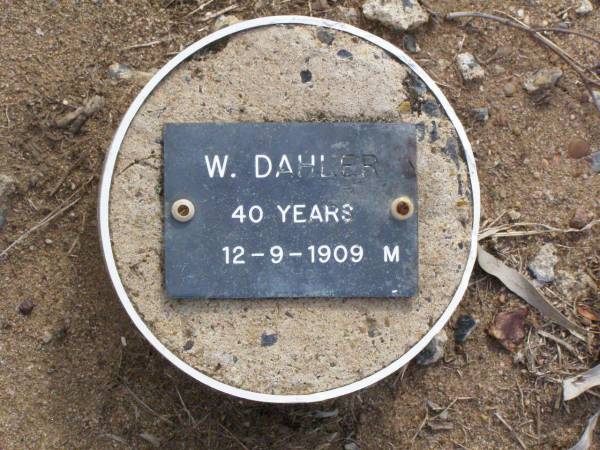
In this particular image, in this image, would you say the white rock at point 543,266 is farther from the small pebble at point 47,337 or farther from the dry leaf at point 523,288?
the small pebble at point 47,337

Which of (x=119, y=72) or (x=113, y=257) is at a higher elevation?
(x=119, y=72)

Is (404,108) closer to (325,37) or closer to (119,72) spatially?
(325,37)

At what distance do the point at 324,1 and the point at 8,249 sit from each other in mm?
1092

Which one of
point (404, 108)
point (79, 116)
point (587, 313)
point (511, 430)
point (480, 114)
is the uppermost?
point (404, 108)

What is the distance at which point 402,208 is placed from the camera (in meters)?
1.79

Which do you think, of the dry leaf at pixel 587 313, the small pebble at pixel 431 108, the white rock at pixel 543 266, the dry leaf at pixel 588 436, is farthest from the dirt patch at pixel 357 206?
the dry leaf at pixel 588 436

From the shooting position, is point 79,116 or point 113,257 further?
point 79,116

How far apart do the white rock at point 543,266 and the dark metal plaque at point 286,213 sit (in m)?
0.49

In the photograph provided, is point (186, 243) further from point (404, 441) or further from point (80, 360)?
point (404, 441)

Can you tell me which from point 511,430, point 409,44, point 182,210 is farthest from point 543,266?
point 182,210

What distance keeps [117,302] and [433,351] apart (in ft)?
2.80

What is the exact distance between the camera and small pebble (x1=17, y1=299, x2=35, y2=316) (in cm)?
204

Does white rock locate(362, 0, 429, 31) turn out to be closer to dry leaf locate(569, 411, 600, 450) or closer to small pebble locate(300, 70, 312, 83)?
small pebble locate(300, 70, 312, 83)

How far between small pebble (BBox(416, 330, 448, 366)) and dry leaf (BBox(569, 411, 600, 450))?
1.41 ft
